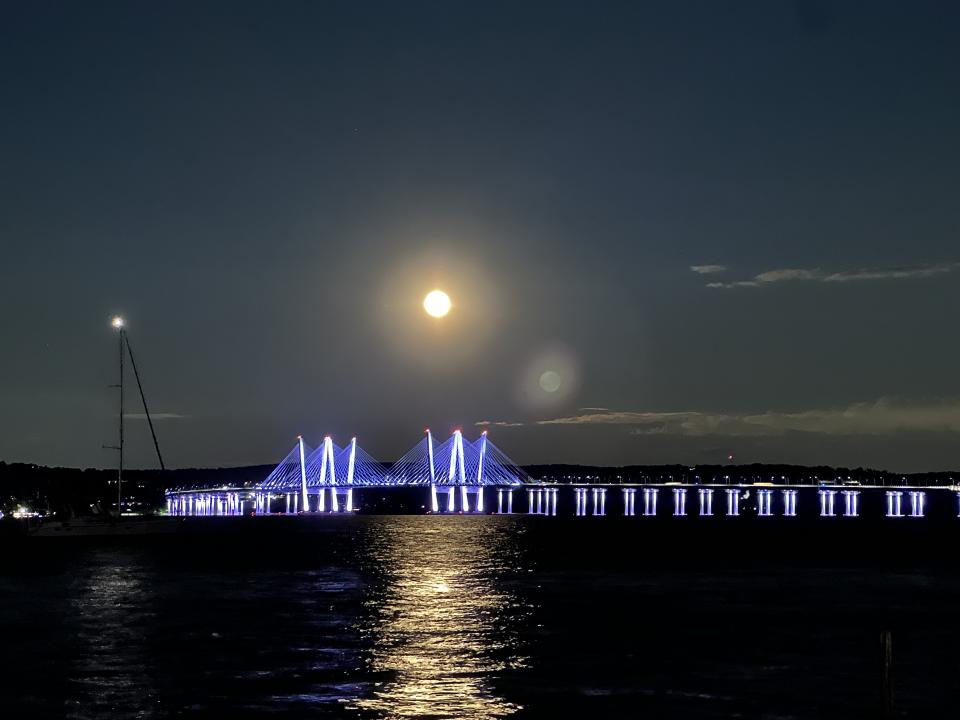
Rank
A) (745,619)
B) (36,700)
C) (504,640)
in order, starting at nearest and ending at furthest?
1. (36,700)
2. (504,640)
3. (745,619)

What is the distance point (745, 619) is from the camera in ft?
187

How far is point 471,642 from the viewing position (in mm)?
47562

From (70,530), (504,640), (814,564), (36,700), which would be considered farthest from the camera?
(70,530)

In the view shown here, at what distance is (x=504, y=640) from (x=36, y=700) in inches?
743

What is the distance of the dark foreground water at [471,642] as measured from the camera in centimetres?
3506

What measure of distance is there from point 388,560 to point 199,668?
2588 inches

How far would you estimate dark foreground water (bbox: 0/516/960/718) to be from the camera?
Answer: 3506 cm

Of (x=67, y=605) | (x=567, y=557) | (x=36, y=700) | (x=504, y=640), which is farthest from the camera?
(x=567, y=557)

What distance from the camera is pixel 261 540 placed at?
166 metres

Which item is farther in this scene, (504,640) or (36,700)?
(504,640)

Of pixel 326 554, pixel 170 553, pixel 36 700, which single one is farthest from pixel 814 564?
pixel 36 700

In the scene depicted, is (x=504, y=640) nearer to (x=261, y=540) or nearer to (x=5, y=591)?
(x=5, y=591)

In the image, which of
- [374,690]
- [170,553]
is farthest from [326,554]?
[374,690]

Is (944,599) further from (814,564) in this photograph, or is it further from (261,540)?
(261,540)
